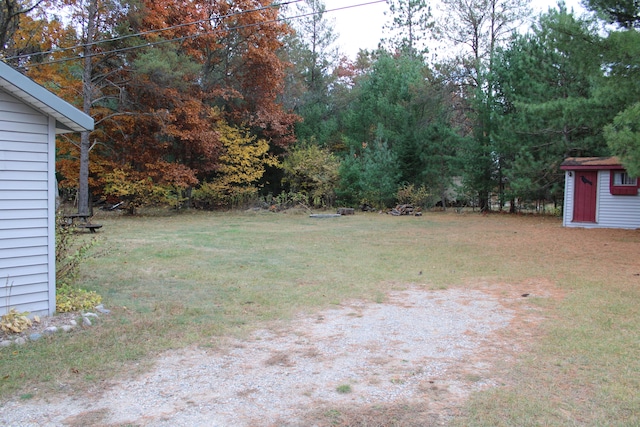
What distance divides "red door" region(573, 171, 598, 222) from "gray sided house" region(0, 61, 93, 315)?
1500cm

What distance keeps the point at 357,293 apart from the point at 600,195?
1204 centimetres

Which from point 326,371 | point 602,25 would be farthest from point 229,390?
point 602,25

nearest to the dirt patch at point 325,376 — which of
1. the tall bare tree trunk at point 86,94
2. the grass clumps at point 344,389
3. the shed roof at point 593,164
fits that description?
the grass clumps at point 344,389

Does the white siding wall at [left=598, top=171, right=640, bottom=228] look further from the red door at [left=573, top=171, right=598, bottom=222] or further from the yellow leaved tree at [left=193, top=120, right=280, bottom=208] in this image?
the yellow leaved tree at [left=193, top=120, right=280, bottom=208]

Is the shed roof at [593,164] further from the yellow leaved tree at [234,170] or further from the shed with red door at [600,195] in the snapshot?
the yellow leaved tree at [234,170]

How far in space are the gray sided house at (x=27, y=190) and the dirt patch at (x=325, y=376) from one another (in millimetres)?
1859

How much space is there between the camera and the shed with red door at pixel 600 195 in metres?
14.4

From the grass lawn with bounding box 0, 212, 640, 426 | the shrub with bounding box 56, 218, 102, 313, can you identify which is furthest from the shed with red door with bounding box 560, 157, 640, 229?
the shrub with bounding box 56, 218, 102, 313

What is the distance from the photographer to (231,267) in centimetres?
820

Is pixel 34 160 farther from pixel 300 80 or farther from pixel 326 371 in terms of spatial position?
pixel 300 80

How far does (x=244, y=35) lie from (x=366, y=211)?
10178 mm

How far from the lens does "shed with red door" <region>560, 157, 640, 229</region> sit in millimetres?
14406

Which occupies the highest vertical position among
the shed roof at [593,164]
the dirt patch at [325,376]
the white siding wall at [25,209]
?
the shed roof at [593,164]

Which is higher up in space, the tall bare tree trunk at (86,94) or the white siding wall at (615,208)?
the tall bare tree trunk at (86,94)
